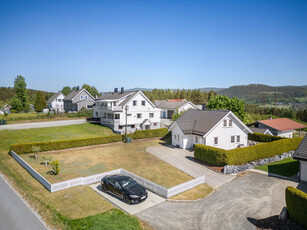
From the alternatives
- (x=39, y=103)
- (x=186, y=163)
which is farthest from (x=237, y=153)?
(x=39, y=103)

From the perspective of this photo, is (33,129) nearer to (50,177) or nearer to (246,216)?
(50,177)

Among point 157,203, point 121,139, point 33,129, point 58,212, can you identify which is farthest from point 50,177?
point 33,129

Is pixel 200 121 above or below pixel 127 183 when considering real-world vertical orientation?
above

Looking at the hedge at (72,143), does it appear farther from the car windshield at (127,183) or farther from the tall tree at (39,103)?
the tall tree at (39,103)

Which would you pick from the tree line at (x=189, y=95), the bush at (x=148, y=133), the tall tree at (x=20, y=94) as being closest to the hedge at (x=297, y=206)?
the bush at (x=148, y=133)

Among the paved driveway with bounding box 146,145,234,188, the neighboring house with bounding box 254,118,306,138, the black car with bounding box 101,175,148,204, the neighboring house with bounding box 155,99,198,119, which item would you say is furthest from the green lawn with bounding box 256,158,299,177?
the neighboring house with bounding box 155,99,198,119

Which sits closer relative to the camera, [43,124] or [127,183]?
[127,183]

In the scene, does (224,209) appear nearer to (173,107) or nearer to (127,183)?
(127,183)
